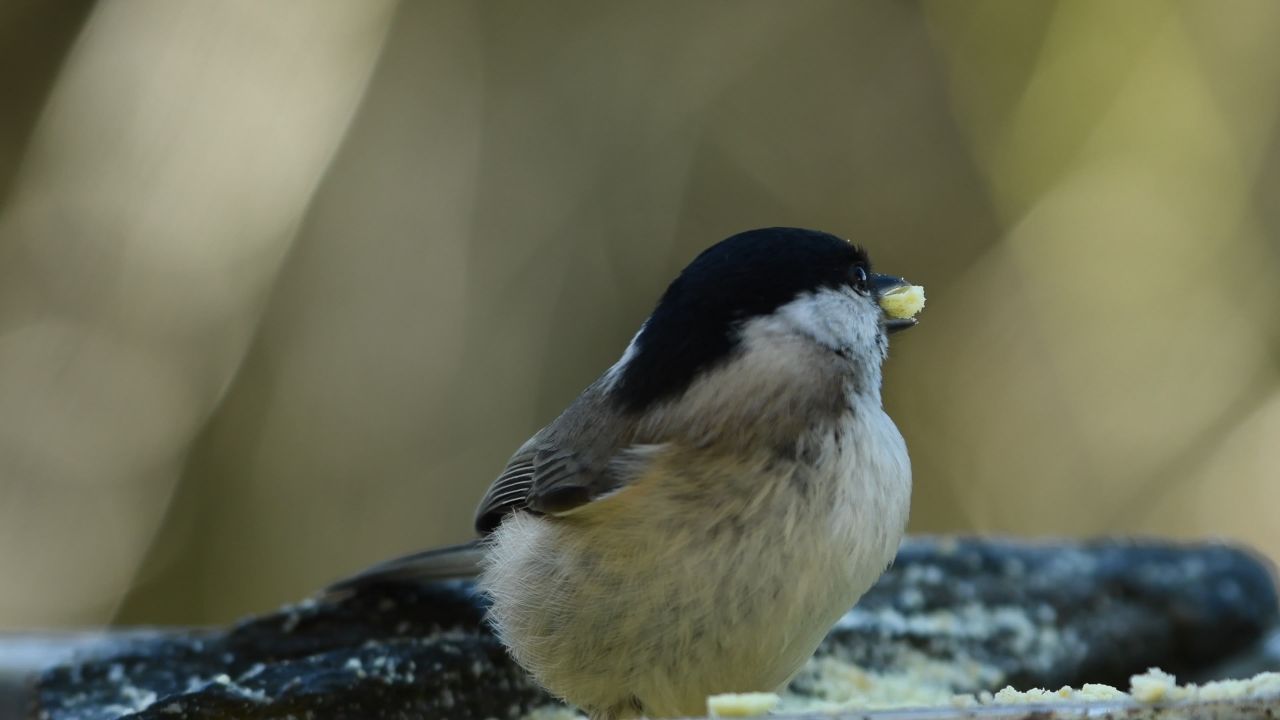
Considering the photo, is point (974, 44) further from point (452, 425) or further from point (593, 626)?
point (593, 626)

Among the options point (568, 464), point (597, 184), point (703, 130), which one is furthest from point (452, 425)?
point (568, 464)

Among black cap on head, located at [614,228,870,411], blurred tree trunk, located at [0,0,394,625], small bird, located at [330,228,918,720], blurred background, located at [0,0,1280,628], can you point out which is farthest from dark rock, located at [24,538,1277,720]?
blurred tree trunk, located at [0,0,394,625]

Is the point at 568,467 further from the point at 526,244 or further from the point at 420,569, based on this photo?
the point at 526,244

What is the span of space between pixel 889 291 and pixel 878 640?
768mm

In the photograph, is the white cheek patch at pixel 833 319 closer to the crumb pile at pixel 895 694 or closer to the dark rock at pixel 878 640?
the crumb pile at pixel 895 694

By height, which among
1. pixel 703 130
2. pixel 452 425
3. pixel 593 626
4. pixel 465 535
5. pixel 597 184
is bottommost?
pixel 465 535

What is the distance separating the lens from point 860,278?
207 cm

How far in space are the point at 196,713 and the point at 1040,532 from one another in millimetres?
3980

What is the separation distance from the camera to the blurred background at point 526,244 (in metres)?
4.80

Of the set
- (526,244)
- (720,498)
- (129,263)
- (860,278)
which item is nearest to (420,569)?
(720,498)

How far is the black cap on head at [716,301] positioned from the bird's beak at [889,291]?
5.2 inches

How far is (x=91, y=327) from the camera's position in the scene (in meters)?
4.83

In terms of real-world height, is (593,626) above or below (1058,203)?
below

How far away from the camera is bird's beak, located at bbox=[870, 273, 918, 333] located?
2.09m
